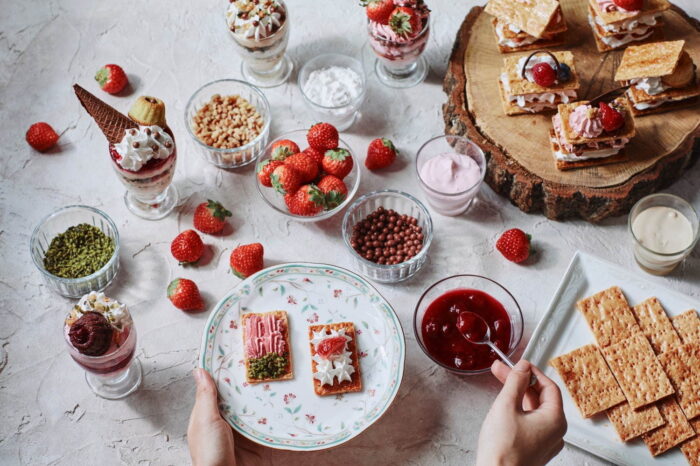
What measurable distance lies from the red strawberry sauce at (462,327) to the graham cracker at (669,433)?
2.02ft

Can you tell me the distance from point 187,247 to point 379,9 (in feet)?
4.28

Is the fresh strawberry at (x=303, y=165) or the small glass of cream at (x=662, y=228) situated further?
the fresh strawberry at (x=303, y=165)

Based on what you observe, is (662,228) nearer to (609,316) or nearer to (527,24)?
Result: (609,316)

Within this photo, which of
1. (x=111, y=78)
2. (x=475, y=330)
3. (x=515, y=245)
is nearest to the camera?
(x=475, y=330)

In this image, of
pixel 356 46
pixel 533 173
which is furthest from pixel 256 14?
pixel 533 173

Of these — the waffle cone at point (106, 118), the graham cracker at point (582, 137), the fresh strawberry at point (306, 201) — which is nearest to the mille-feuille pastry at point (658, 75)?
the graham cracker at point (582, 137)

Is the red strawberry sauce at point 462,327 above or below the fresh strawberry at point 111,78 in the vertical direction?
below

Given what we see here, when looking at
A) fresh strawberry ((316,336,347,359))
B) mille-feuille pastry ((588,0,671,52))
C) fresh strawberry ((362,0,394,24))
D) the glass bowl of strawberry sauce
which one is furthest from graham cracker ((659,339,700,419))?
fresh strawberry ((362,0,394,24))

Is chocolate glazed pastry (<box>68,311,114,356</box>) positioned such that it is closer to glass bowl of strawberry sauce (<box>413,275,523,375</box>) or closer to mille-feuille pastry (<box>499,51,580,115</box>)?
glass bowl of strawberry sauce (<box>413,275,523,375</box>)

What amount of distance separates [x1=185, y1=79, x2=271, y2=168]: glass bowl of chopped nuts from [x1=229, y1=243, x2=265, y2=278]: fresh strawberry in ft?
1.52

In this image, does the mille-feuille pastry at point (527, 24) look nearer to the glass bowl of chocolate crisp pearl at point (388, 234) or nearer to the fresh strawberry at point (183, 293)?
the glass bowl of chocolate crisp pearl at point (388, 234)

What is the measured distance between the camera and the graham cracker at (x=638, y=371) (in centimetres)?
298

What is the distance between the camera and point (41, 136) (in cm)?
356

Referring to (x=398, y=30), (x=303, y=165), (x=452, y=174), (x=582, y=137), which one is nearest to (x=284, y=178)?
(x=303, y=165)
